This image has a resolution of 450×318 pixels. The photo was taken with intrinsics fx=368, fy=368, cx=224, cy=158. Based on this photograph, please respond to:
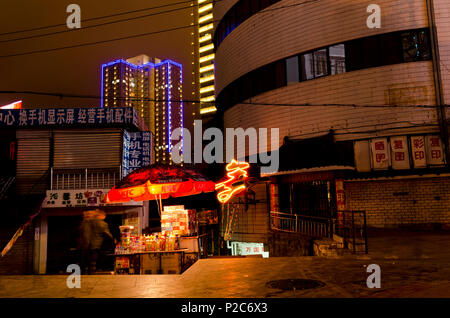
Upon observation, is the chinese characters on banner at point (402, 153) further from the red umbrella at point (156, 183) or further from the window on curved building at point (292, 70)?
the red umbrella at point (156, 183)

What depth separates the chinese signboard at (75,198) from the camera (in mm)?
17016

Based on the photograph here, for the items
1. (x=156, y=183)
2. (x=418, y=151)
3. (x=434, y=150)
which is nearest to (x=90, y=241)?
(x=156, y=183)

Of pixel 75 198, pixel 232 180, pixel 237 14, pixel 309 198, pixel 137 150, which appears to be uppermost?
pixel 237 14

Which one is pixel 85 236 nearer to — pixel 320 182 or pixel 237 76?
pixel 320 182

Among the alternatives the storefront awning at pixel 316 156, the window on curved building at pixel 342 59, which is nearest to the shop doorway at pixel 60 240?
the storefront awning at pixel 316 156

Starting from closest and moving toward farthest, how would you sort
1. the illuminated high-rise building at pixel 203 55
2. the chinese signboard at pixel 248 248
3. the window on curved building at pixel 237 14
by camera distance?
the chinese signboard at pixel 248 248 < the window on curved building at pixel 237 14 < the illuminated high-rise building at pixel 203 55

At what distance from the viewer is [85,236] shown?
959 cm

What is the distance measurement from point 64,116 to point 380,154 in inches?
587

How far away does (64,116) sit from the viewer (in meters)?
18.5

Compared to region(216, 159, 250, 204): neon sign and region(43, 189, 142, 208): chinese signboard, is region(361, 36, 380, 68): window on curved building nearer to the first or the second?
region(216, 159, 250, 204): neon sign

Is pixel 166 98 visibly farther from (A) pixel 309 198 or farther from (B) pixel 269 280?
(B) pixel 269 280

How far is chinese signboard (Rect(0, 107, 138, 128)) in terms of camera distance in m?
18.4
